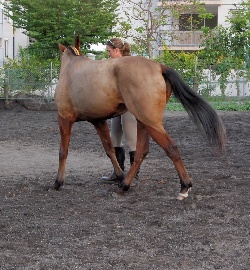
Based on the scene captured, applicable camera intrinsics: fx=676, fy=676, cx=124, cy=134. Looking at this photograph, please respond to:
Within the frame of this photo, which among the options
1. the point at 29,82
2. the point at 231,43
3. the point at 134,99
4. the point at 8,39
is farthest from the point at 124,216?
the point at 8,39

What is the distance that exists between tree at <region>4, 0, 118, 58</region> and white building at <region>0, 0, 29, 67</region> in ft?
24.3

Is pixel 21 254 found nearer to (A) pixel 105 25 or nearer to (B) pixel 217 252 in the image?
(B) pixel 217 252

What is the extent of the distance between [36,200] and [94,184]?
116 centimetres

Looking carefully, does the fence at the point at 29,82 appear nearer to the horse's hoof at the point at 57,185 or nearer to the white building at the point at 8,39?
the horse's hoof at the point at 57,185

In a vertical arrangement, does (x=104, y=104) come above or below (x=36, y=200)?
above

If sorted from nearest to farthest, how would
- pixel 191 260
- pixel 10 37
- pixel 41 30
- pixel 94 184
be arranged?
pixel 191 260 → pixel 94 184 → pixel 41 30 → pixel 10 37

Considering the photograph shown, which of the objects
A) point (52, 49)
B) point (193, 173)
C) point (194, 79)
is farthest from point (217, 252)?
point (52, 49)

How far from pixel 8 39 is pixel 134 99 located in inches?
1423

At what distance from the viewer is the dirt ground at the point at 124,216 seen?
436 cm

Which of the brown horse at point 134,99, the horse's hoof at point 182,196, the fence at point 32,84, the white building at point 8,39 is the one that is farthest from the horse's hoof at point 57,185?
the white building at point 8,39

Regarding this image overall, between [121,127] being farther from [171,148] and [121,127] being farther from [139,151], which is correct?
[171,148]

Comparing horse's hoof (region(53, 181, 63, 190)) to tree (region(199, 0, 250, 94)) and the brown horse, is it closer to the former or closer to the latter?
the brown horse

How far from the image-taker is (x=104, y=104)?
265 inches

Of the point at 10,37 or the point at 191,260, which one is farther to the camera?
the point at 10,37
